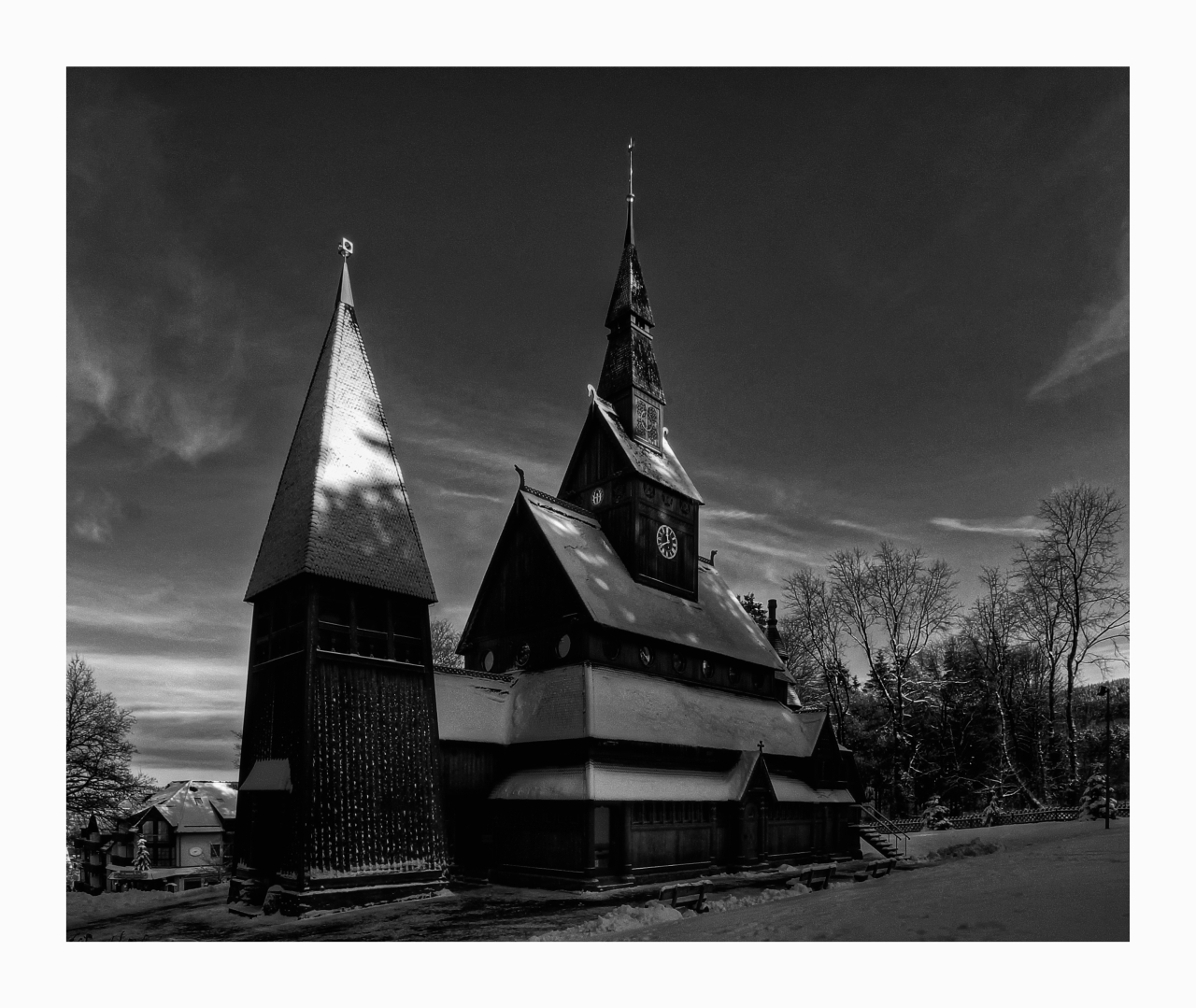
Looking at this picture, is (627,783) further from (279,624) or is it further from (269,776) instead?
(279,624)

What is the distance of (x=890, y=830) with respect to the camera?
27000 mm

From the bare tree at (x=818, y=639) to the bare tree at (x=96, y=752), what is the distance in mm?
18150

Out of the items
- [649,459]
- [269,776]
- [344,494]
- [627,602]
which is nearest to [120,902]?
[269,776]

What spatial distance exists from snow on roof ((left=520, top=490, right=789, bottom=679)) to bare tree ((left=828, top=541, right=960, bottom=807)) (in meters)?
3.31

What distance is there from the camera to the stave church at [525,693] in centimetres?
1457

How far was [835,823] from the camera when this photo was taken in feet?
80.3

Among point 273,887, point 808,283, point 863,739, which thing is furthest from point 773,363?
point 863,739

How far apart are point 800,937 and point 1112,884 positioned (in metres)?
4.98

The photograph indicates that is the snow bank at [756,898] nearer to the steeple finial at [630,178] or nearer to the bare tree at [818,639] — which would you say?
the bare tree at [818,639]

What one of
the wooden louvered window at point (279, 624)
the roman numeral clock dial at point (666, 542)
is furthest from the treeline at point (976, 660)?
the wooden louvered window at point (279, 624)

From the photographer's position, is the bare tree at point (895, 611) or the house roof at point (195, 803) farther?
the bare tree at point (895, 611)

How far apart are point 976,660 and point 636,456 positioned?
14822 millimetres

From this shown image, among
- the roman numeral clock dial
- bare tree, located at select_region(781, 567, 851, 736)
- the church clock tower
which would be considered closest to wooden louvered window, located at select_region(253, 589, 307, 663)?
the church clock tower

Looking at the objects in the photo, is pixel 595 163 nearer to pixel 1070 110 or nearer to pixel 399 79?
pixel 399 79
